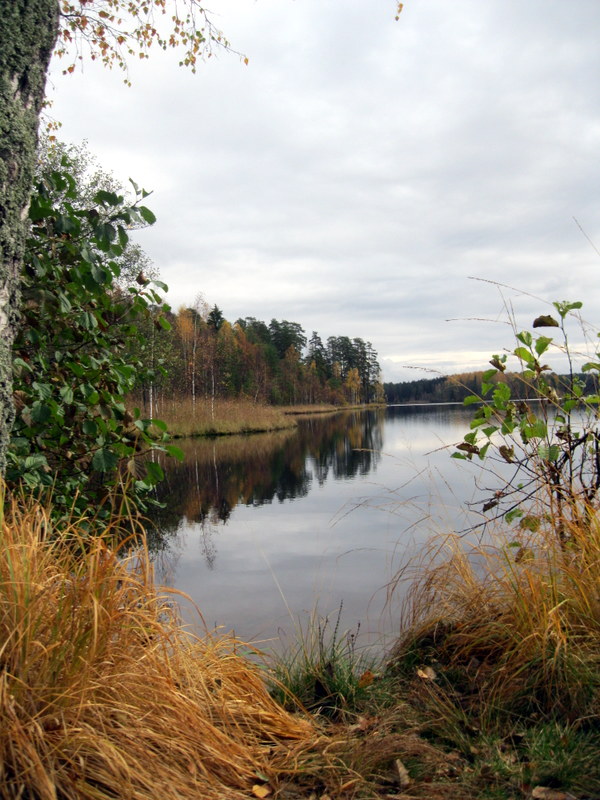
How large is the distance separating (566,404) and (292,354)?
234 feet

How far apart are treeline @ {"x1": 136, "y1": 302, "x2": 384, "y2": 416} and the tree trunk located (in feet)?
58.9

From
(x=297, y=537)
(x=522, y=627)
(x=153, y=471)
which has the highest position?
(x=153, y=471)

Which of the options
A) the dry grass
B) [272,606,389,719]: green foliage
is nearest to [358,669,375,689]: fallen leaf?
[272,606,389,719]: green foliage

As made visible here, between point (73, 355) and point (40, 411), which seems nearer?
point (40, 411)

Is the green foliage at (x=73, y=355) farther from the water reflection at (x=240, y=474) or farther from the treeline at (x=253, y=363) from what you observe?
A: the treeline at (x=253, y=363)

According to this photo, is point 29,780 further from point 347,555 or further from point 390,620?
point 347,555

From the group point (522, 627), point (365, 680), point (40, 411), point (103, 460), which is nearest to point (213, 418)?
point (103, 460)

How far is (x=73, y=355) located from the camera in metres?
3.42

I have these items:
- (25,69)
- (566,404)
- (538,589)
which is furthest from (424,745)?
(25,69)

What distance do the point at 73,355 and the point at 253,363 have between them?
5582cm

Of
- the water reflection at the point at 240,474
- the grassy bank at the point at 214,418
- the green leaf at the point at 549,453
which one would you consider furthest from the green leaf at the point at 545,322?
the grassy bank at the point at 214,418

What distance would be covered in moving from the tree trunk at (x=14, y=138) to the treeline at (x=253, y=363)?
1794 centimetres

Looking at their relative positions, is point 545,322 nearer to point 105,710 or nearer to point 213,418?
point 105,710

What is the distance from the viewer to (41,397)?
2.84 meters
